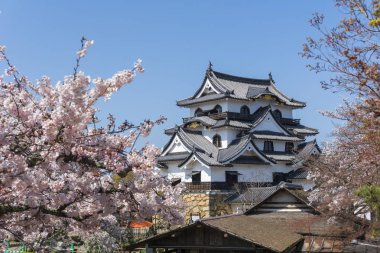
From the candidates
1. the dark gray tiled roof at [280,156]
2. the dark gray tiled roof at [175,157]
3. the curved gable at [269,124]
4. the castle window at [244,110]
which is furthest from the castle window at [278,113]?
the dark gray tiled roof at [175,157]

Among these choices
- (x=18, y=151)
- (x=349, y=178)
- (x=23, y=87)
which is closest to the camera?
(x=18, y=151)

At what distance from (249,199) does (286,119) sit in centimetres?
Result: 1350

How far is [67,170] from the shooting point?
6.63m

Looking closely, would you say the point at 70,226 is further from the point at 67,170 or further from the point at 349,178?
the point at 349,178

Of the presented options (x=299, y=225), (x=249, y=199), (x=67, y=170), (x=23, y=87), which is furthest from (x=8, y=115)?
(x=249, y=199)

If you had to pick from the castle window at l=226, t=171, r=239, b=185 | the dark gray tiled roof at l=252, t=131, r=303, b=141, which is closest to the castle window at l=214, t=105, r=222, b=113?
the dark gray tiled roof at l=252, t=131, r=303, b=141

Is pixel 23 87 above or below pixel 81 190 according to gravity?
above

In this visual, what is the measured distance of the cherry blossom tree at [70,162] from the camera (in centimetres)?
592

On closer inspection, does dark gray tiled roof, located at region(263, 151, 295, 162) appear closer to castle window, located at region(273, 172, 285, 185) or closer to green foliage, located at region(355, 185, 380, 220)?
castle window, located at region(273, 172, 285, 185)

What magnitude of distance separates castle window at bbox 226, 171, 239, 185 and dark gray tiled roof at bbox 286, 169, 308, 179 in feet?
16.8

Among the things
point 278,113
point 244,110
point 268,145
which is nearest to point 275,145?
point 268,145

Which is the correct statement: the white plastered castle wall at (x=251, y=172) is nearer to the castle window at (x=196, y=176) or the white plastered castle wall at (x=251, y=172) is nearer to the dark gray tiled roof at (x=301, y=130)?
the castle window at (x=196, y=176)

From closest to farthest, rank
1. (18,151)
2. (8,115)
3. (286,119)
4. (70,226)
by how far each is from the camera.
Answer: (18,151) < (8,115) < (70,226) < (286,119)

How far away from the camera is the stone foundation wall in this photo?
3375 centimetres
